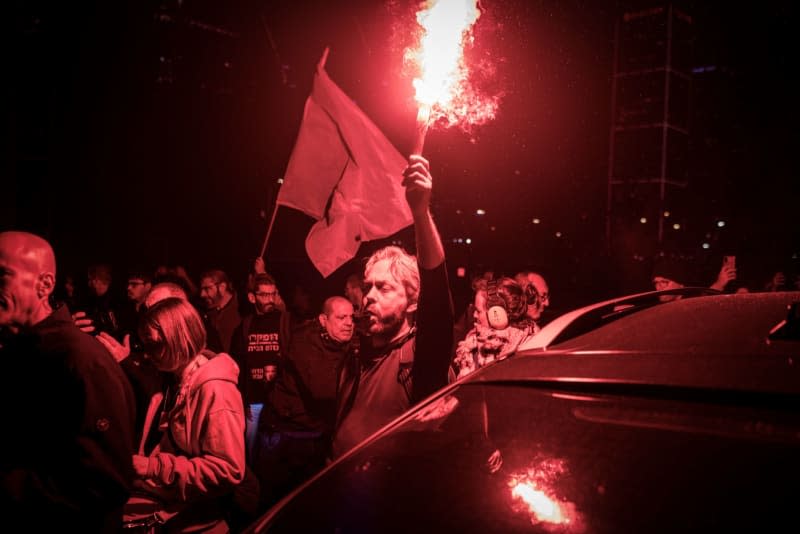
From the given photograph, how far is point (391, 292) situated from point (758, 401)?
2.27 metres

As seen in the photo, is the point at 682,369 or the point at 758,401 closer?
the point at 758,401

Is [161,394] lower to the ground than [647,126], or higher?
lower

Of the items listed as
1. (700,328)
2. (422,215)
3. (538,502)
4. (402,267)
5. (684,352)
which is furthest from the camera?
(402,267)

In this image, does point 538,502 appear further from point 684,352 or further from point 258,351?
point 258,351

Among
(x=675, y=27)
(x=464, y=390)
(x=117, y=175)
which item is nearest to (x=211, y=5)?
(x=117, y=175)

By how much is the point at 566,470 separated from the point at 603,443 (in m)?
0.12

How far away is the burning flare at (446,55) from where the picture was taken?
13.8 ft

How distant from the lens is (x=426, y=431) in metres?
2.03

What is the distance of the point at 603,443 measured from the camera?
1.65m

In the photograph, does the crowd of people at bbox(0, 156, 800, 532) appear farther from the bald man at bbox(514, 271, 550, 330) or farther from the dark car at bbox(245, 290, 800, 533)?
the bald man at bbox(514, 271, 550, 330)

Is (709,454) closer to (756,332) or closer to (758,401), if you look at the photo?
(758,401)

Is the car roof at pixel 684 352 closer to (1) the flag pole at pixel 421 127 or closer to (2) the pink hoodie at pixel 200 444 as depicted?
(1) the flag pole at pixel 421 127

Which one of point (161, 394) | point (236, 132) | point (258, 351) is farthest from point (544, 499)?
point (236, 132)

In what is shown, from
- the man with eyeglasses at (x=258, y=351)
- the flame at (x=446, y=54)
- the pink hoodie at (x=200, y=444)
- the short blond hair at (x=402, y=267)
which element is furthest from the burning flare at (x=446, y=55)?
the man with eyeglasses at (x=258, y=351)
